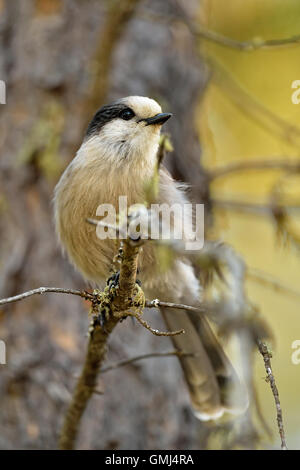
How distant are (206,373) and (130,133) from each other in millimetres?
1405

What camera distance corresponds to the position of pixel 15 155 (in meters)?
3.84

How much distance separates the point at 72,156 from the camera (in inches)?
154

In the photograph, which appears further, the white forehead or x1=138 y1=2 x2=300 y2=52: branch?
the white forehead

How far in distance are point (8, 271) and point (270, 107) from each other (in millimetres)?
2643

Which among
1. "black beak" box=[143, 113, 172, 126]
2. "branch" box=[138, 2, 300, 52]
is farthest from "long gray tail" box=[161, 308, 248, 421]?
"branch" box=[138, 2, 300, 52]

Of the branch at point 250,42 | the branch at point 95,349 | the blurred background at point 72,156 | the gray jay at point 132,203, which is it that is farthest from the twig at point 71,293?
the branch at point 250,42

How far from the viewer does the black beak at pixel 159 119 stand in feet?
10.1

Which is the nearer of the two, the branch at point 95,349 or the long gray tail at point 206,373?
the branch at point 95,349

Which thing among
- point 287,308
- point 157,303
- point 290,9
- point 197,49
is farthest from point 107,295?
point 287,308

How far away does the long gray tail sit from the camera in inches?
135

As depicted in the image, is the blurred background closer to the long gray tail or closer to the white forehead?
the long gray tail

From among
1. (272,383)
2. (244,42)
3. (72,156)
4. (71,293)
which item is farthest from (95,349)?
(244,42)

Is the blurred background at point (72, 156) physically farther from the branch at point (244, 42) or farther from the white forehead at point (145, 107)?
the white forehead at point (145, 107)

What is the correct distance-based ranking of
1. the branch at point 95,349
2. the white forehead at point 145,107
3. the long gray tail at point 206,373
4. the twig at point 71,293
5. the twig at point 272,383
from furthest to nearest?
the long gray tail at point 206,373, the white forehead at point 145,107, the branch at point 95,349, the twig at point 71,293, the twig at point 272,383
